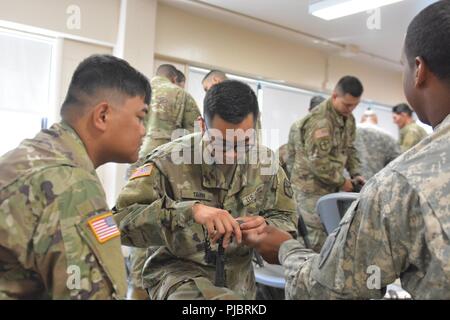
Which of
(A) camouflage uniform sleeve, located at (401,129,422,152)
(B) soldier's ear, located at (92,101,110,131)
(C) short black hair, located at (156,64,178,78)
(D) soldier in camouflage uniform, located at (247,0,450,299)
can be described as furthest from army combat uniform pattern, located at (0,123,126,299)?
(A) camouflage uniform sleeve, located at (401,129,422,152)

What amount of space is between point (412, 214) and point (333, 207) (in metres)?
1.19

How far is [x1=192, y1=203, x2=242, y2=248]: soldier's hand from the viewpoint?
1171 millimetres

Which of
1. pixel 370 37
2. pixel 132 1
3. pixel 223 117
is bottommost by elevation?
pixel 223 117

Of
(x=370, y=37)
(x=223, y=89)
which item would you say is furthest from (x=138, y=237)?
(x=370, y=37)

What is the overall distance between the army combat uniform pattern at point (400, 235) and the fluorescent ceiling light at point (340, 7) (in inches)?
126

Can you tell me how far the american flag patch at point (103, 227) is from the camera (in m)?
0.80

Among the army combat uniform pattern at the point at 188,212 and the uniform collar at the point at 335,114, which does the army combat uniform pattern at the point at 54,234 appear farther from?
the uniform collar at the point at 335,114

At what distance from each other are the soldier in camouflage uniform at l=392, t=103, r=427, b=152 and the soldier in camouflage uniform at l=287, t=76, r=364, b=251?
182 centimetres

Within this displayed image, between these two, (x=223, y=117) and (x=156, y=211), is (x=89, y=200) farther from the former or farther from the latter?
(x=223, y=117)

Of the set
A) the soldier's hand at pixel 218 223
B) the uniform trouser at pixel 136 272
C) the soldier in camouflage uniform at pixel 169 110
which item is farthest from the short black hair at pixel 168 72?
the soldier's hand at pixel 218 223

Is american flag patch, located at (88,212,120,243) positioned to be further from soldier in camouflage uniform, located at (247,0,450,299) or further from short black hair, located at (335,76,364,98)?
short black hair, located at (335,76,364,98)

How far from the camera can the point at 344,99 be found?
289cm

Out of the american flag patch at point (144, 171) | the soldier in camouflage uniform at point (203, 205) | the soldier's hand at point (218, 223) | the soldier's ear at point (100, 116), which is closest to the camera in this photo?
the soldier's ear at point (100, 116)
